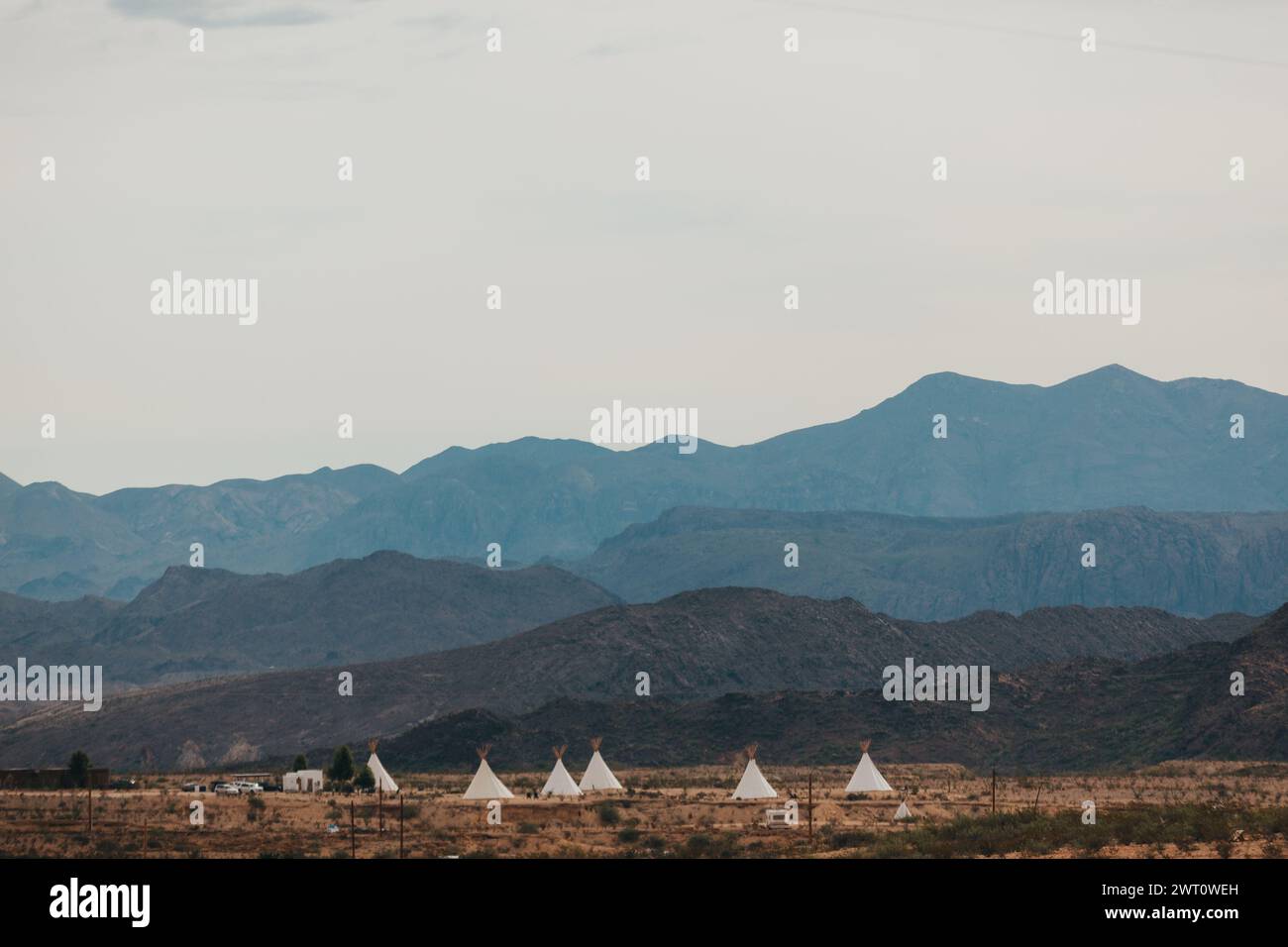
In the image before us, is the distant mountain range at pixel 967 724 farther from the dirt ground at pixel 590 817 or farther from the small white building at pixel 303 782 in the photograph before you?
the small white building at pixel 303 782

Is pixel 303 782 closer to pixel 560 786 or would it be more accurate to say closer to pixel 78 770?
pixel 78 770

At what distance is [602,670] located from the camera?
148250 mm

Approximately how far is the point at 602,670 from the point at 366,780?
69.7 m

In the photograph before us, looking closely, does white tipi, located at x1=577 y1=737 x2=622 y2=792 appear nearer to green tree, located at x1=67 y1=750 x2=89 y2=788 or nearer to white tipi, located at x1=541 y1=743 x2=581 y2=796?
white tipi, located at x1=541 y1=743 x2=581 y2=796

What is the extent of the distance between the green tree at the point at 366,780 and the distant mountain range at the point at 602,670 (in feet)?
185

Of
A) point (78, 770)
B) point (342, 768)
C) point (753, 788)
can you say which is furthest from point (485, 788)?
point (78, 770)

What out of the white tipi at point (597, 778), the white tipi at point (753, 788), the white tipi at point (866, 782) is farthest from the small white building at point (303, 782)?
the white tipi at point (866, 782)

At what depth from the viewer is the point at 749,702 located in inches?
4929

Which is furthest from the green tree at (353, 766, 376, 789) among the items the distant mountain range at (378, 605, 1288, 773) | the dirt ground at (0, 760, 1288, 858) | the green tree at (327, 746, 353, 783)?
the distant mountain range at (378, 605, 1288, 773)

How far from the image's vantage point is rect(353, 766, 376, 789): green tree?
78.4 m

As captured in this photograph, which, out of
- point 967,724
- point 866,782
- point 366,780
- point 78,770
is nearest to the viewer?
point 866,782
